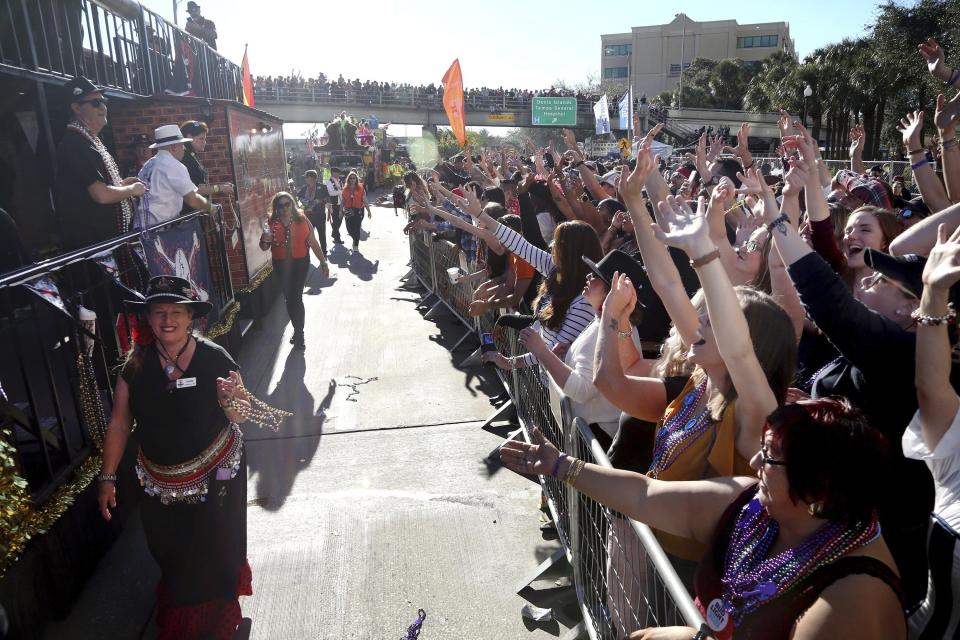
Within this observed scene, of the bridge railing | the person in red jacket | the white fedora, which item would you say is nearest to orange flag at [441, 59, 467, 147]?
the person in red jacket

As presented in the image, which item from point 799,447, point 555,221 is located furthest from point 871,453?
point 555,221

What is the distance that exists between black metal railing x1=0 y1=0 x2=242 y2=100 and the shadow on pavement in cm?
415

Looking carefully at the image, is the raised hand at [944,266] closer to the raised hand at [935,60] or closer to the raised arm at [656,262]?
the raised arm at [656,262]

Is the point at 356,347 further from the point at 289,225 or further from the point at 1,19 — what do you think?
the point at 1,19

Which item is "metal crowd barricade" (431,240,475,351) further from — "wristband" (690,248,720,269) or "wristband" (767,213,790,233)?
"wristband" (690,248,720,269)

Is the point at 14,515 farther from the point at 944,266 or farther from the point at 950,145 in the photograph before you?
the point at 950,145

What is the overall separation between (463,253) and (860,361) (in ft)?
19.8

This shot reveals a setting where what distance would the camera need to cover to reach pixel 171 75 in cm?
1060

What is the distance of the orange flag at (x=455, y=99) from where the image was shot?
14.6 metres

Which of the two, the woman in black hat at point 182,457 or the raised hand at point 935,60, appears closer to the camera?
the woman in black hat at point 182,457

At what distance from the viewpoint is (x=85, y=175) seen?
218 inches

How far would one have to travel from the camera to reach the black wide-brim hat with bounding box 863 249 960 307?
2463 mm

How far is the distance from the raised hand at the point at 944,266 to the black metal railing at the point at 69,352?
3.72m

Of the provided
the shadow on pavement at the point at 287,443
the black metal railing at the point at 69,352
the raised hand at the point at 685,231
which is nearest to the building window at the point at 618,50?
the shadow on pavement at the point at 287,443
